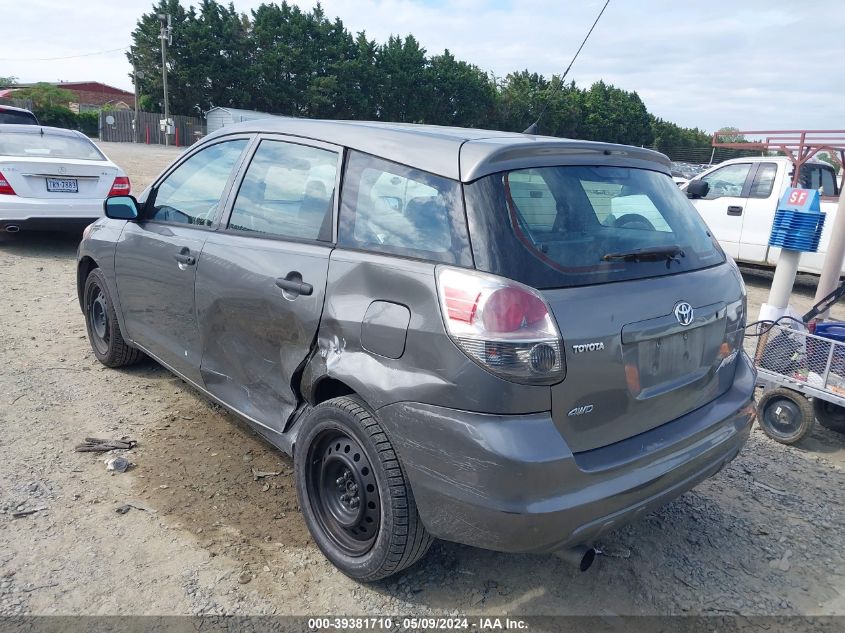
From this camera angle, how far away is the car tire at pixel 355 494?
242cm

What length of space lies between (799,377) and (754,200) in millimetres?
6071

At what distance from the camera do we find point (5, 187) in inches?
310

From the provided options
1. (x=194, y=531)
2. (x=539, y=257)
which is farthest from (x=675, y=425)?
(x=194, y=531)

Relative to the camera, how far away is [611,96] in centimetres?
6444

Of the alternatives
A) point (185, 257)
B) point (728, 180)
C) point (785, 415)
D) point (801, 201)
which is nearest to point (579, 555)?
point (185, 257)

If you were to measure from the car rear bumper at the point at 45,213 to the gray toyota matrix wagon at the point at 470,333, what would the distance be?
5.93m

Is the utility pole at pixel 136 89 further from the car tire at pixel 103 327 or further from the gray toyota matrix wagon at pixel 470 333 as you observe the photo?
the gray toyota matrix wagon at pixel 470 333

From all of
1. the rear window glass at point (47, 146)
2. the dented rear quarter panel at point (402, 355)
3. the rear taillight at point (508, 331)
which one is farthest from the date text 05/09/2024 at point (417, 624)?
the rear window glass at point (47, 146)

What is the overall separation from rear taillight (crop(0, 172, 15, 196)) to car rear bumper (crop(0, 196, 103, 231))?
59mm

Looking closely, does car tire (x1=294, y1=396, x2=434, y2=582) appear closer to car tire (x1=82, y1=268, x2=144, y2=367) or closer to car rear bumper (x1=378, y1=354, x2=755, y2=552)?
car rear bumper (x1=378, y1=354, x2=755, y2=552)

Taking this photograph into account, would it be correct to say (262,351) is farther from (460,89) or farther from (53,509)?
(460,89)

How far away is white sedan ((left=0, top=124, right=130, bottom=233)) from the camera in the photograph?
26.0ft

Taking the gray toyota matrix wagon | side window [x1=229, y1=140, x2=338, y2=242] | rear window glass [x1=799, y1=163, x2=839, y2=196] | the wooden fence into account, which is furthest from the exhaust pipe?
the wooden fence

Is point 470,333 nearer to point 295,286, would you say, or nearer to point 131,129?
point 295,286
